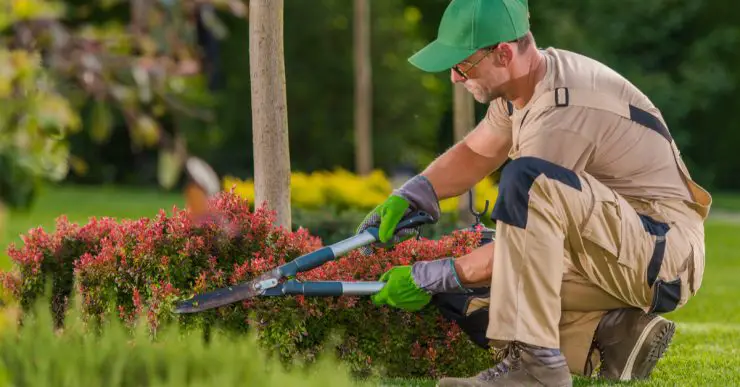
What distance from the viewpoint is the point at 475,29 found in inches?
158

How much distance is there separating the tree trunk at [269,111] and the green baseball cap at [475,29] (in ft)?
3.90

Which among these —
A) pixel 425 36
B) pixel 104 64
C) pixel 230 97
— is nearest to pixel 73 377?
pixel 104 64

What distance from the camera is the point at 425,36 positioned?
32406mm

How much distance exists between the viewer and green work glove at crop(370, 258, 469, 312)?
3992mm

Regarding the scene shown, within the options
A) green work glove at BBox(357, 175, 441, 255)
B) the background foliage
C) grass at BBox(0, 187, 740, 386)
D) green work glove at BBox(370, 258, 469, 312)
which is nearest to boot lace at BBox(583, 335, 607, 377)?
grass at BBox(0, 187, 740, 386)

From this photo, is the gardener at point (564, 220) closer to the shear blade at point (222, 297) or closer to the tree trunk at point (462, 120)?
the shear blade at point (222, 297)

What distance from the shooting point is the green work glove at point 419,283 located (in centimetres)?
399

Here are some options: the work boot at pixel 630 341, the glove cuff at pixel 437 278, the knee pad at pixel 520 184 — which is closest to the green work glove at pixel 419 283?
the glove cuff at pixel 437 278

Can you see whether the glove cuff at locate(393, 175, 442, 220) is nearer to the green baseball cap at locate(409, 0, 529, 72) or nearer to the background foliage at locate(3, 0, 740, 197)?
the green baseball cap at locate(409, 0, 529, 72)

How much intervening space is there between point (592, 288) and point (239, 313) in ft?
4.49

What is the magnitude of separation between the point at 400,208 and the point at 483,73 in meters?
0.73

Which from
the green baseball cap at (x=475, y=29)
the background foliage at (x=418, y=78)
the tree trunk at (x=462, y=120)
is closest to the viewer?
the green baseball cap at (x=475, y=29)

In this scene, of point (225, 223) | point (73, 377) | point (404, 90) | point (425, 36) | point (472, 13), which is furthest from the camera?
point (425, 36)

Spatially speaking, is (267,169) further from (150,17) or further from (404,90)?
(404,90)
